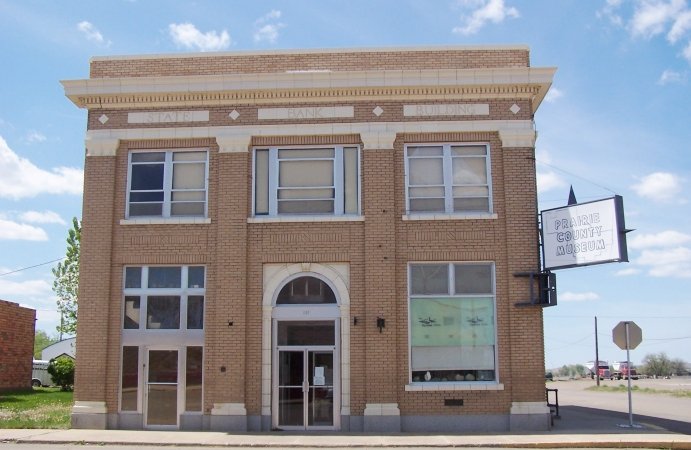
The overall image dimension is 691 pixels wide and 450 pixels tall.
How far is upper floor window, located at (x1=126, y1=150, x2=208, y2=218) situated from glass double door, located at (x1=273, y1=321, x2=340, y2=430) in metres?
4.17

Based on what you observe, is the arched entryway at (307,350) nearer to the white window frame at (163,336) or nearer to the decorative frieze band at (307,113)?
the white window frame at (163,336)

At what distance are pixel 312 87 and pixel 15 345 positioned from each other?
1974 cm

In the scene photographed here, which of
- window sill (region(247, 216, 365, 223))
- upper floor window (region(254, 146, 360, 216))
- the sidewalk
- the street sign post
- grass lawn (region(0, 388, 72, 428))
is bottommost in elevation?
the sidewalk

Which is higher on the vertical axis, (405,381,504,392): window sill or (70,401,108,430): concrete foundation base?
(405,381,504,392): window sill

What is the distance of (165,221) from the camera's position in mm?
20016

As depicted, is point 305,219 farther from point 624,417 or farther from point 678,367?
point 678,367

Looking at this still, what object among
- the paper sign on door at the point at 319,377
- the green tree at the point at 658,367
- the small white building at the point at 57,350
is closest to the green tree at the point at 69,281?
the small white building at the point at 57,350

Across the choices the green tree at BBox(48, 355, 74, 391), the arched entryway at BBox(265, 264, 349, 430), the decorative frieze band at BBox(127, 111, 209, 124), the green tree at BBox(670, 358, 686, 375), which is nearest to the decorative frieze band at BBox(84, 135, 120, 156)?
the decorative frieze band at BBox(127, 111, 209, 124)

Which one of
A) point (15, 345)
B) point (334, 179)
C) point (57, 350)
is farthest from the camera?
point (57, 350)

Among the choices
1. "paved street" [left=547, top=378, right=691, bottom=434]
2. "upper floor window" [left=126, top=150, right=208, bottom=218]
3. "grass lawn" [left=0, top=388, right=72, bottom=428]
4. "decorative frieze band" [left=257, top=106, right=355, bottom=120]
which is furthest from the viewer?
"upper floor window" [left=126, top=150, right=208, bottom=218]

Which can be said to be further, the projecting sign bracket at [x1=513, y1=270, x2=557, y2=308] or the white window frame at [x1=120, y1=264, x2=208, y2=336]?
the white window frame at [x1=120, y1=264, x2=208, y2=336]

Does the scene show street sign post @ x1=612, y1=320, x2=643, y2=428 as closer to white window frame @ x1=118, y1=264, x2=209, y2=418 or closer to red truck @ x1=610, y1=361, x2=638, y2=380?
white window frame @ x1=118, y1=264, x2=209, y2=418

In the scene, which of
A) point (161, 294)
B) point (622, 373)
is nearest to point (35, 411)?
point (161, 294)

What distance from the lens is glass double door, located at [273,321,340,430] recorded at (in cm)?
1919
